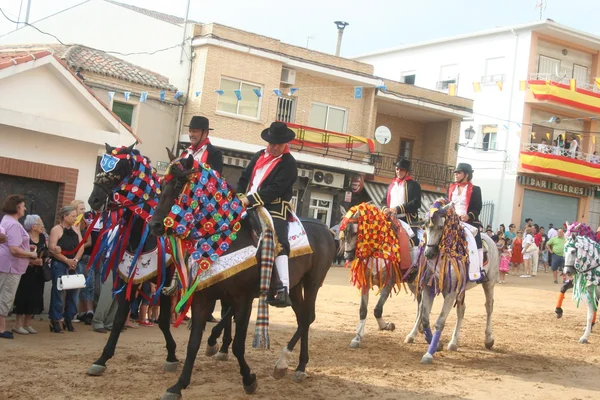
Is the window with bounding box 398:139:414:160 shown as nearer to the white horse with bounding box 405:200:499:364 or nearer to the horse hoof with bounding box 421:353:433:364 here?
the white horse with bounding box 405:200:499:364

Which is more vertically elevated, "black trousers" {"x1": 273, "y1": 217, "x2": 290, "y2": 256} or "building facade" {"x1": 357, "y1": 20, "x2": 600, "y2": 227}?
"building facade" {"x1": 357, "y1": 20, "x2": 600, "y2": 227}

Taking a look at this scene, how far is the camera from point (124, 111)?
27.1 m

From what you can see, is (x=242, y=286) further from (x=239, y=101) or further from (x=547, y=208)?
(x=547, y=208)

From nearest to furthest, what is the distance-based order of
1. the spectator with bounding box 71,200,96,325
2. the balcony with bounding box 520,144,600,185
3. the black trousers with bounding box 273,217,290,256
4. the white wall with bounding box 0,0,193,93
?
the black trousers with bounding box 273,217,290,256 → the spectator with bounding box 71,200,96,325 → the white wall with bounding box 0,0,193,93 → the balcony with bounding box 520,144,600,185

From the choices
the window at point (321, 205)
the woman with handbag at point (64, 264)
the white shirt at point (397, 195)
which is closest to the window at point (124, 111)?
the window at point (321, 205)

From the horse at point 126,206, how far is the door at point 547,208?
1270 inches

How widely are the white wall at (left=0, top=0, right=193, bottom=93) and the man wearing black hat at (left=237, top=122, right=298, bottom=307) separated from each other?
21.5 metres

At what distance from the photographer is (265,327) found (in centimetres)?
794

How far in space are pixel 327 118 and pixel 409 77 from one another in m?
13.5

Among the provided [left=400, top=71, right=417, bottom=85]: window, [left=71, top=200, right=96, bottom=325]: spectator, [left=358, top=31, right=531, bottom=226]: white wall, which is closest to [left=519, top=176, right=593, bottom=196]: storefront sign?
[left=358, top=31, right=531, bottom=226]: white wall

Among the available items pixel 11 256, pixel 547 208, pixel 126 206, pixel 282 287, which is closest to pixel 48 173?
pixel 11 256

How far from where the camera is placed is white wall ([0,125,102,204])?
13.5 metres

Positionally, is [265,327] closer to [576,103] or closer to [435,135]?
[435,135]

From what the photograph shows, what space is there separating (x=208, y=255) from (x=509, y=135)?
33149mm
